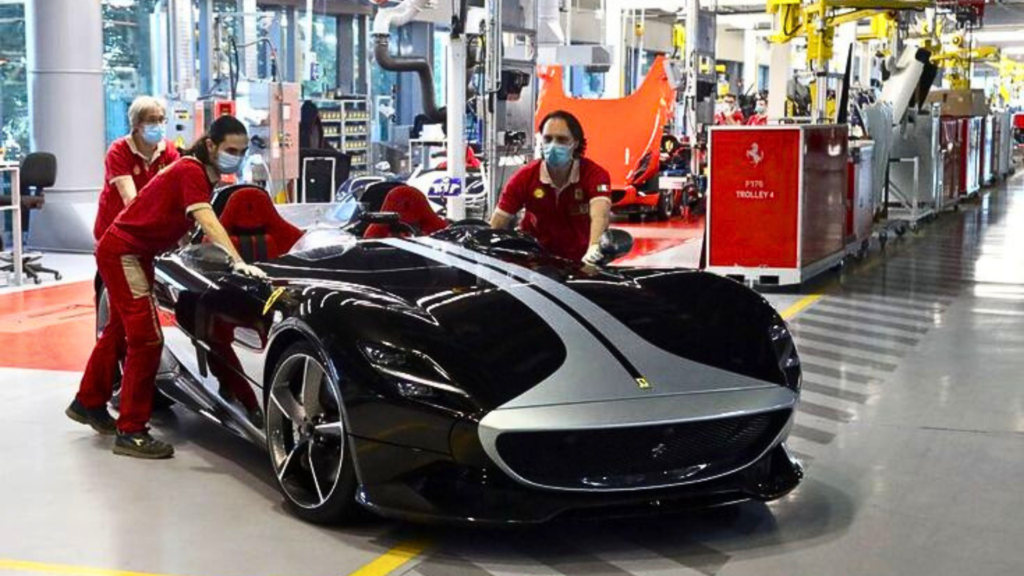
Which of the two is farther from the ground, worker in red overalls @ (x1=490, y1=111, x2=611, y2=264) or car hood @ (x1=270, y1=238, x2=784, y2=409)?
worker in red overalls @ (x1=490, y1=111, x2=611, y2=264)

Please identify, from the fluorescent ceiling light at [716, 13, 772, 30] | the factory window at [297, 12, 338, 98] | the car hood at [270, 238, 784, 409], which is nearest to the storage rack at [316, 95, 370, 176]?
the factory window at [297, 12, 338, 98]

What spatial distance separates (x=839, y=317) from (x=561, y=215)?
378 centimetres

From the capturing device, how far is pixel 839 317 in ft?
30.1

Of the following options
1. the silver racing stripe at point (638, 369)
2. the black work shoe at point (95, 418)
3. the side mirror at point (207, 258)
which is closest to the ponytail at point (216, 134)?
the side mirror at point (207, 258)

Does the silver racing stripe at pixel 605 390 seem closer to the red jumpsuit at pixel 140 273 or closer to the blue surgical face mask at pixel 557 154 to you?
the blue surgical face mask at pixel 557 154

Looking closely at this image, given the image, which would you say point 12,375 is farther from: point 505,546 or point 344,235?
point 505,546

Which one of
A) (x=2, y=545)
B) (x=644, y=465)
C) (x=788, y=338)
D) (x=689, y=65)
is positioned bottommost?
(x=2, y=545)

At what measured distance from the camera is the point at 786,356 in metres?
4.42

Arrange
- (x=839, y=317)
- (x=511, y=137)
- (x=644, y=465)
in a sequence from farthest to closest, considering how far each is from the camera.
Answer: (x=511, y=137), (x=839, y=317), (x=644, y=465)

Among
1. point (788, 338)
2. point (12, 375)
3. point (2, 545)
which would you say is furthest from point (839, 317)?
point (2, 545)

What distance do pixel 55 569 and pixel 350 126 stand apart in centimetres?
1579

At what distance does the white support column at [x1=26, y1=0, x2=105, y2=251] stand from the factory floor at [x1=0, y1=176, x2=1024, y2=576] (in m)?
6.16

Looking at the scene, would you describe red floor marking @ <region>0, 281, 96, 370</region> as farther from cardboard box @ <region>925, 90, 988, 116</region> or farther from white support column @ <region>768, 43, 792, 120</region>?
cardboard box @ <region>925, 90, 988, 116</region>

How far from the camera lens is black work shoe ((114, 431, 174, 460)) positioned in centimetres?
516
